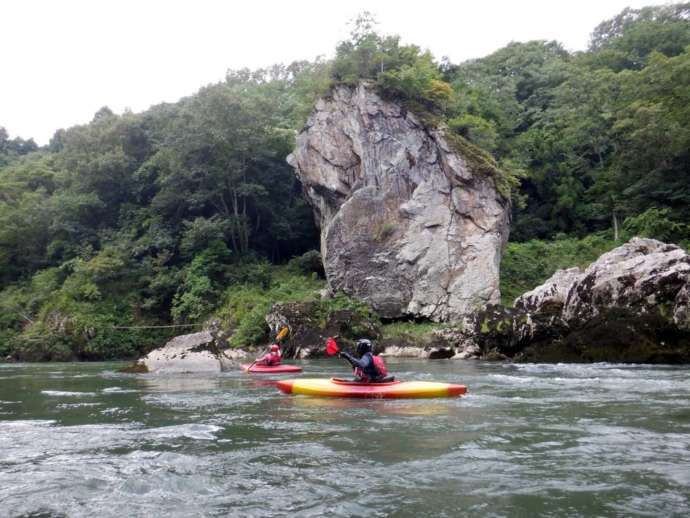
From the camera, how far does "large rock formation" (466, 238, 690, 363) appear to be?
13.2 meters

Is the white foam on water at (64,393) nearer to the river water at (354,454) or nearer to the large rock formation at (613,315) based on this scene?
the river water at (354,454)

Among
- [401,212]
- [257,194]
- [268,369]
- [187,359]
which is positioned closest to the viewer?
[268,369]

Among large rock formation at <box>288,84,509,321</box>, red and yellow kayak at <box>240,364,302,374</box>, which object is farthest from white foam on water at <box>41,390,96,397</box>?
large rock formation at <box>288,84,509,321</box>

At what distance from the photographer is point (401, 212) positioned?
78.4 feet

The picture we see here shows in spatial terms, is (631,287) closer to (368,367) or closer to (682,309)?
(682,309)

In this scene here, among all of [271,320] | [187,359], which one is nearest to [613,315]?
[187,359]

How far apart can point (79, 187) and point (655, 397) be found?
29840mm

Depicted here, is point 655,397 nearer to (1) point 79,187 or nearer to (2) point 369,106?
(2) point 369,106

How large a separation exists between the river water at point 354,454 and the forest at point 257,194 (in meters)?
14.8

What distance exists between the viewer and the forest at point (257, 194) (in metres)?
25.0

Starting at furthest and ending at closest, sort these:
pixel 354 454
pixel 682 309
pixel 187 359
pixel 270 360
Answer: pixel 187 359 < pixel 270 360 < pixel 682 309 < pixel 354 454

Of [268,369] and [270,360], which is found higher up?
[270,360]

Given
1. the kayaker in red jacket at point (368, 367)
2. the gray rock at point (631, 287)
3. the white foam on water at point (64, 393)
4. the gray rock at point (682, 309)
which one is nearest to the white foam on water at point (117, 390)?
the white foam on water at point (64, 393)

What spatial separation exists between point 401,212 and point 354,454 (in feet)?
61.8
